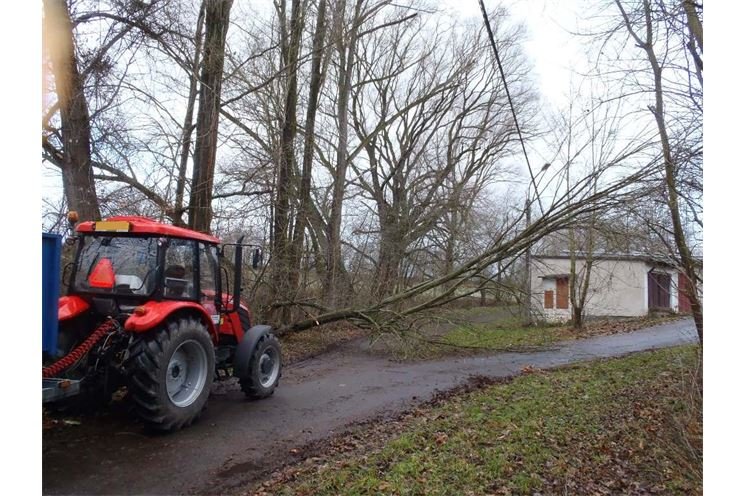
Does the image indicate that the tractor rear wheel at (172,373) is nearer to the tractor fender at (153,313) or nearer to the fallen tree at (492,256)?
the tractor fender at (153,313)

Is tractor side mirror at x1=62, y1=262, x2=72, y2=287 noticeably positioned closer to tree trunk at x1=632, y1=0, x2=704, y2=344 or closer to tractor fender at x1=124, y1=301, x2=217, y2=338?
tractor fender at x1=124, y1=301, x2=217, y2=338

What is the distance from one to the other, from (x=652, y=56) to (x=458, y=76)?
53.0 feet

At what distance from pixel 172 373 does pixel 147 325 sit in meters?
0.78

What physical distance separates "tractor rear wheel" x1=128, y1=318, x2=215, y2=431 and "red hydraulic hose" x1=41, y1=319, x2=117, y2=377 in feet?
1.14

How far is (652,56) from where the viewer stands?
691 centimetres

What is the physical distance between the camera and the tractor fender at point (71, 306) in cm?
519

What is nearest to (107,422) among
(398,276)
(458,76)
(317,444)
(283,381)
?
(317,444)

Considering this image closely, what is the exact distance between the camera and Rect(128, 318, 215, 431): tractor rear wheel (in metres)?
4.98

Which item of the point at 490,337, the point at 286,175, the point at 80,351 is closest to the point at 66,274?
the point at 80,351

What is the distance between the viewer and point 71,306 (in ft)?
17.6

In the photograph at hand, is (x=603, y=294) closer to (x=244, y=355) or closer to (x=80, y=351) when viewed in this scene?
(x=244, y=355)

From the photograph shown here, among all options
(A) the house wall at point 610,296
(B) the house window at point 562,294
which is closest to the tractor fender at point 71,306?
(A) the house wall at point 610,296

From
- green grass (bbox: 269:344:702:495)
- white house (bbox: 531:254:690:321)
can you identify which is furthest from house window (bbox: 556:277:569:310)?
green grass (bbox: 269:344:702:495)

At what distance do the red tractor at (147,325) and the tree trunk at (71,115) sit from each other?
2.76 meters
